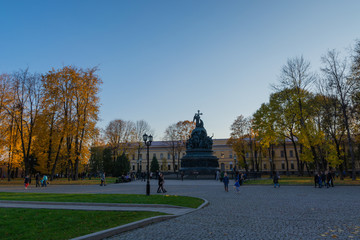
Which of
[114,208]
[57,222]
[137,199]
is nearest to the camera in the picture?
[57,222]

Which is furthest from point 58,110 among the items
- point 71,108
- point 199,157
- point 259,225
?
point 259,225

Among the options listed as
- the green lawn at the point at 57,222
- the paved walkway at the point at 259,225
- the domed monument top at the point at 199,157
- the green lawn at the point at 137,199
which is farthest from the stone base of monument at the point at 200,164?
the green lawn at the point at 57,222

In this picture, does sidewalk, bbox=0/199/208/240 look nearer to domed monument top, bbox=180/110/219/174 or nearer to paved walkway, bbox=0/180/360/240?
paved walkway, bbox=0/180/360/240

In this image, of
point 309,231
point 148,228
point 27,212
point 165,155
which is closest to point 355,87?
point 309,231

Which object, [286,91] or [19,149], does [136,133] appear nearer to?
[19,149]

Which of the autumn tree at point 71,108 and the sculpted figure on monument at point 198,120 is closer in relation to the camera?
the autumn tree at point 71,108

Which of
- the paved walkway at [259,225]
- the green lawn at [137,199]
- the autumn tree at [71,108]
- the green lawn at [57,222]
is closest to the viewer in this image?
the paved walkway at [259,225]

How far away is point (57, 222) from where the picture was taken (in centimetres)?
848

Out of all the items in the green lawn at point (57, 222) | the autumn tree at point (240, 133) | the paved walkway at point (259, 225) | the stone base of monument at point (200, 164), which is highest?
the autumn tree at point (240, 133)

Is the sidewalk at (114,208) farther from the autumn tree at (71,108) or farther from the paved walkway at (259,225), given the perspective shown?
the autumn tree at (71,108)

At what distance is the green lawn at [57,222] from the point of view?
7043 mm

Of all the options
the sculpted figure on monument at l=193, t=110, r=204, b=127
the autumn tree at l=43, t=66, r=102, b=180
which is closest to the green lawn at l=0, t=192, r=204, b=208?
the autumn tree at l=43, t=66, r=102, b=180

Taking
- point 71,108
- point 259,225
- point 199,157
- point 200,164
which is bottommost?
point 259,225

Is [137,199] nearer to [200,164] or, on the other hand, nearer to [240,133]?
[200,164]
